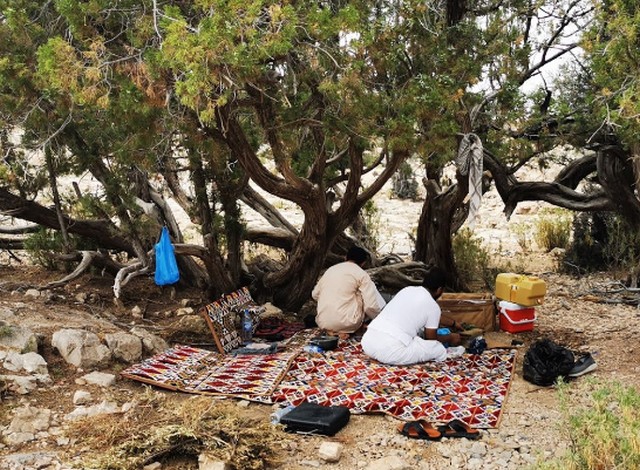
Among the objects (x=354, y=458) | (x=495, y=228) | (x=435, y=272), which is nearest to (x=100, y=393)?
(x=354, y=458)

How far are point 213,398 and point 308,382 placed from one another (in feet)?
2.78

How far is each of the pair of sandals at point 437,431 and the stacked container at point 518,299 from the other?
277cm

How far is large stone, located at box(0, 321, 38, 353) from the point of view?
600 cm

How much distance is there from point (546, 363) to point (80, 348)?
13.2 ft

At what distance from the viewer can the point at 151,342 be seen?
6988 millimetres

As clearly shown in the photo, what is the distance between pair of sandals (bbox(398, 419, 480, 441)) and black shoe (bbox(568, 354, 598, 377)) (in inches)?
61.1

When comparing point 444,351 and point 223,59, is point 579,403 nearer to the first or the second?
point 444,351

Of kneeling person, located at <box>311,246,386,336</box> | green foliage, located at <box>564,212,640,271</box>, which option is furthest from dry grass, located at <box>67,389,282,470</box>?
green foliage, located at <box>564,212,640,271</box>

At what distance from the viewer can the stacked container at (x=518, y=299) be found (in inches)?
296

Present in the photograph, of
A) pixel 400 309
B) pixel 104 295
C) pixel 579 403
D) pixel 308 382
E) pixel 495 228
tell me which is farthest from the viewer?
pixel 495 228

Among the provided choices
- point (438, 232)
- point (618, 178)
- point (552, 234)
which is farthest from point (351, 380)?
point (552, 234)

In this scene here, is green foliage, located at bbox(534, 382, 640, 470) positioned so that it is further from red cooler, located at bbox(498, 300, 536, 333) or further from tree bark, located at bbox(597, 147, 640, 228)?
tree bark, located at bbox(597, 147, 640, 228)

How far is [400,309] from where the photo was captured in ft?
21.4

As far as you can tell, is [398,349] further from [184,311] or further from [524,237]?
[524,237]
